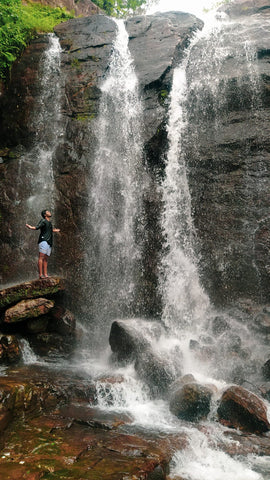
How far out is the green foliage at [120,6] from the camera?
22.8 meters

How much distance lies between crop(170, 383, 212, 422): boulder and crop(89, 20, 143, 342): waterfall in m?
4.65

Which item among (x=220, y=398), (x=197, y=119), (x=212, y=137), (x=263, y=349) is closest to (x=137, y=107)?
(x=197, y=119)

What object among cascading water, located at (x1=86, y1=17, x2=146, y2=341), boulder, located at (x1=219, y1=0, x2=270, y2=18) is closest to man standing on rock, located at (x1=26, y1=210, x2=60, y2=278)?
cascading water, located at (x1=86, y1=17, x2=146, y2=341)

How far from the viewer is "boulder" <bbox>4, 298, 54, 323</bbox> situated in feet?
30.9

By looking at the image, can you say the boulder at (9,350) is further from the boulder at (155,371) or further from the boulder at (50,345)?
the boulder at (155,371)

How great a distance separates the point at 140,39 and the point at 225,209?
31.9 feet

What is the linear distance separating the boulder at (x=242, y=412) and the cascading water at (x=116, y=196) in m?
5.08

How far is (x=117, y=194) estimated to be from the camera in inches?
509

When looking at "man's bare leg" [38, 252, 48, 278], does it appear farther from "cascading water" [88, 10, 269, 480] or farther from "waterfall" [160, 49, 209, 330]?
"waterfall" [160, 49, 209, 330]

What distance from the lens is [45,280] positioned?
10.2m

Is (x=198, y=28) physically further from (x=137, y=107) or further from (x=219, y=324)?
(x=219, y=324)

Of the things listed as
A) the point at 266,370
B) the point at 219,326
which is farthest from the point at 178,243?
the point at 266,370

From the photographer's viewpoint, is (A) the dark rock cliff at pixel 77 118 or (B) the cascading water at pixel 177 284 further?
(A) the dark rock cliff at pixel 77 118

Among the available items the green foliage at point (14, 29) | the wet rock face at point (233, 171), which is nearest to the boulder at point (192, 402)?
the wet rock face at point (233, 171)
